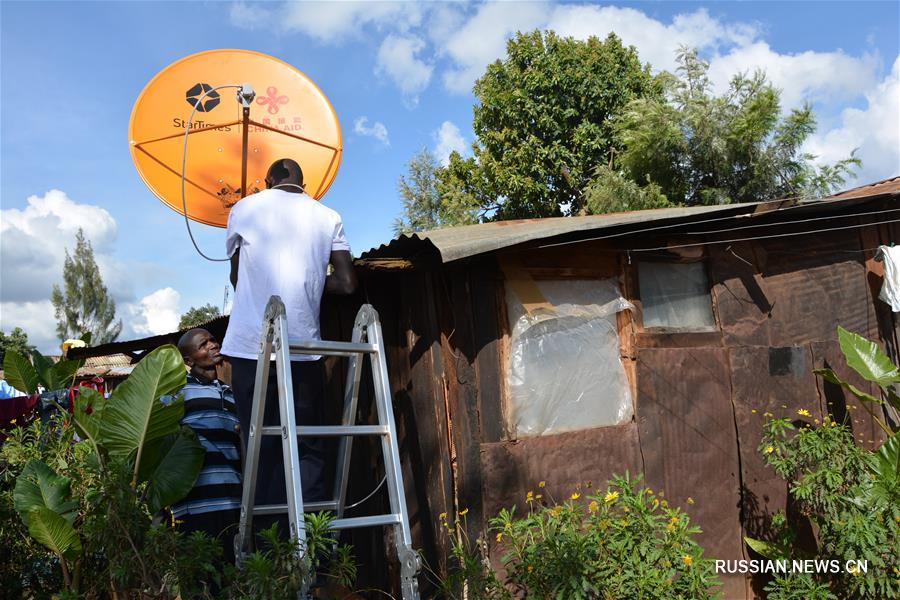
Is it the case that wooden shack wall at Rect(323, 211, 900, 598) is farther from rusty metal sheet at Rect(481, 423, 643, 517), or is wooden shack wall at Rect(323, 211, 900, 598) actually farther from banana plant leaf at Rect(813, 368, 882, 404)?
banana plant leaf at Rect(813, 368, 882, 404)

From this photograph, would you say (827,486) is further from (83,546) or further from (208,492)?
(83,546)

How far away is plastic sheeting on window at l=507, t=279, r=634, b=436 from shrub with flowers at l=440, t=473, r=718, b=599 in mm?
776

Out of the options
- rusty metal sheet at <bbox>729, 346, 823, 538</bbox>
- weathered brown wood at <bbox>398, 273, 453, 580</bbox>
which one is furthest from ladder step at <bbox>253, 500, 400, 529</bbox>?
rusty metal sheet at <bbox>729, 346, 823, 538</bbox>

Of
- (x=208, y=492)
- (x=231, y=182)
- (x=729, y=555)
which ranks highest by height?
(x=231, y=182)

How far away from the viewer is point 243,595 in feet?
8.35

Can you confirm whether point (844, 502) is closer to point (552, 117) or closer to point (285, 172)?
point (285, 172)

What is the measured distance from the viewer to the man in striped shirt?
12.1 feet

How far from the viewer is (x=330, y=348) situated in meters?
3.06

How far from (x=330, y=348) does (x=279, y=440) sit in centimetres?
64

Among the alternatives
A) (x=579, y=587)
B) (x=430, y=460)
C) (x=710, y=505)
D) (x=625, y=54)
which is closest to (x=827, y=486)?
(x=710, y=505)

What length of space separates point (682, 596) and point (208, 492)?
7.88 ft

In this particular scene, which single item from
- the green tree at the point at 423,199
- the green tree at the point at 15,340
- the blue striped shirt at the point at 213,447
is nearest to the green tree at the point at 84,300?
the green tree at the point at 15,340

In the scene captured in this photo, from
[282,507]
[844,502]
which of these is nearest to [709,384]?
[844,502]

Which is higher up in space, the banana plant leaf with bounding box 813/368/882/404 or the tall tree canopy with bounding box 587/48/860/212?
the tall tree canopy with bounding box 587/48/860/212
